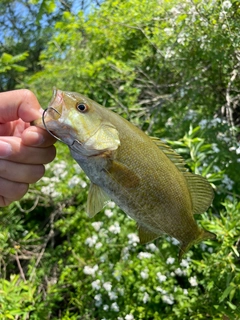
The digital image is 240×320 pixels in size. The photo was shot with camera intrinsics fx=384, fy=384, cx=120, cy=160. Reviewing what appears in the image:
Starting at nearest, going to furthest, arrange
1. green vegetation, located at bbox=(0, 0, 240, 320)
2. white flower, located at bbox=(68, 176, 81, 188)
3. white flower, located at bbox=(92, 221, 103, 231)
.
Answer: green vegetation, located at bbox=(0, 0, 240, 320) → white flower, located at bbox=(92, 221, 103, 231) → white flower, located at bbox=(68, 176, 81, 188)

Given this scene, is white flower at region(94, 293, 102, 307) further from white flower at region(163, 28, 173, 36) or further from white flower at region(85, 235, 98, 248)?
white flower at region(163, 28, 173, 36)

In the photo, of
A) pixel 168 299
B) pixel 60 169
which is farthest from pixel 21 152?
pixel 60 169

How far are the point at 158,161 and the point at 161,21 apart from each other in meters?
2.56

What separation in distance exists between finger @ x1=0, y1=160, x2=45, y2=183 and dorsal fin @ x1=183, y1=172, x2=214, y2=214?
531 millimetres

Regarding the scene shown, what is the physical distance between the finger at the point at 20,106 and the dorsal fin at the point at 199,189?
0.56m

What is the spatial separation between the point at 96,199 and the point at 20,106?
17.6 inches

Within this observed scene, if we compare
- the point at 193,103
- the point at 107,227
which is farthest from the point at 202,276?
the point at 193,103

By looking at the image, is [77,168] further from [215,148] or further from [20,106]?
[20,106]

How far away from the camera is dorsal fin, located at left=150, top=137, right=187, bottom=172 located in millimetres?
1243

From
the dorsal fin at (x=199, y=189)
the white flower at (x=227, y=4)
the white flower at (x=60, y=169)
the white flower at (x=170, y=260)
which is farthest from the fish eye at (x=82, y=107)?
the white flower at (x=60, y=169)

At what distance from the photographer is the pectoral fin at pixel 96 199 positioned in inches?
46.2

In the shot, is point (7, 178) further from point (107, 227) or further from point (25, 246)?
point (25, 246)

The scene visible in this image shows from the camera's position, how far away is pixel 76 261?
3098 millimetres

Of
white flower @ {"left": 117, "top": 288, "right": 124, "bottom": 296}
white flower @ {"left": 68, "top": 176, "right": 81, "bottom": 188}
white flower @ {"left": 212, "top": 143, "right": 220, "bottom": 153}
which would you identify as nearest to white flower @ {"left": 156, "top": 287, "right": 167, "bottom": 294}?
white flower @ {"left": 117, "top": 288, "right": 124, "bottom": 296}
